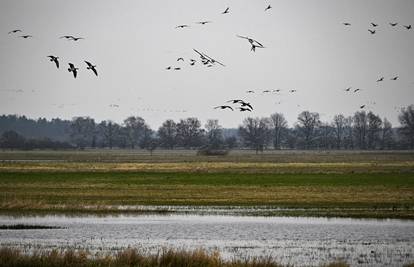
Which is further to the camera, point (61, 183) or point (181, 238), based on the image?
point (61, 183)

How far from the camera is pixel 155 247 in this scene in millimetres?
33719

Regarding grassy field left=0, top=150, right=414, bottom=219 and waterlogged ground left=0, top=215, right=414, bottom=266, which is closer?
waterlogged ground left=0, top=215, right=414, bottom=266

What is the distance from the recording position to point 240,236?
37.9 metres

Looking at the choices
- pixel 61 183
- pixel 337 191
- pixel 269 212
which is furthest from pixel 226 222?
pixel 61 183

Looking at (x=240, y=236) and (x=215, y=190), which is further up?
(x=215, y=190)

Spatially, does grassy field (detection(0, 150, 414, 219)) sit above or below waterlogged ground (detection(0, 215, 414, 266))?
above

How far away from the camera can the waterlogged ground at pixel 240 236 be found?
104 ft

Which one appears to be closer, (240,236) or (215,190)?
(240,236)

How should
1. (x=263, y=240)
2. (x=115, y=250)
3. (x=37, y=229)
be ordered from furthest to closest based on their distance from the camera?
1. (x=37, y=229)
2. (x=263, y=240)
3. (x=115, y=250)

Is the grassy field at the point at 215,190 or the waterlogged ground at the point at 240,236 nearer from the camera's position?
the waterlogged ground at the point at 240,236

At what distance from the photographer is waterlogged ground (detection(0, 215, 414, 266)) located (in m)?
31.8

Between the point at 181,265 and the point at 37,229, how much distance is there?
15.6 meters

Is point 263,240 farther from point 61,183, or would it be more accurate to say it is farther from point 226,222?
point 61,183

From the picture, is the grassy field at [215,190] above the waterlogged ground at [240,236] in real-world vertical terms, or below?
above
